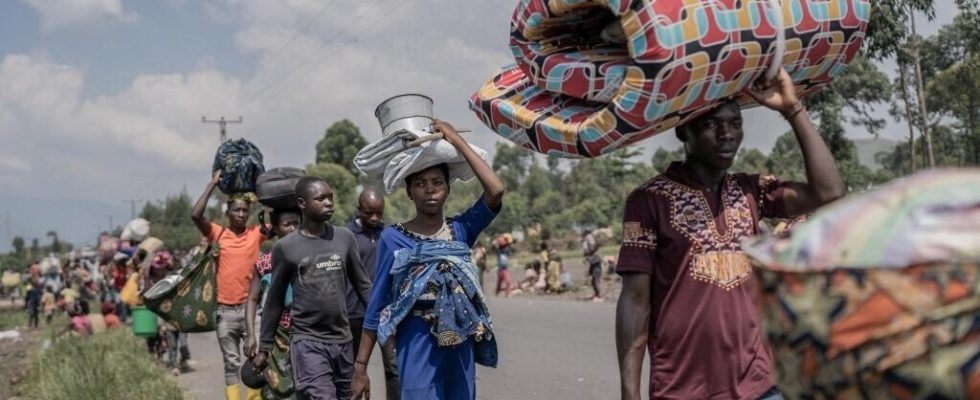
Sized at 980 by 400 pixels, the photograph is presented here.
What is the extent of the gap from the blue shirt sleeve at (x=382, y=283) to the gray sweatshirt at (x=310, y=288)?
42.9 inches

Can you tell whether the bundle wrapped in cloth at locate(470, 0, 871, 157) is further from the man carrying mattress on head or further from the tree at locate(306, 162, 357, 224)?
the tree at locate(306, 162, 357, 224)

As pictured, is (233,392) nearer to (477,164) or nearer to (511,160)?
(477,164)

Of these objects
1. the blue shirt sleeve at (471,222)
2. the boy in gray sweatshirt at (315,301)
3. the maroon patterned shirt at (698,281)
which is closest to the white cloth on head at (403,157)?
the blue shirt sleeve at (471,222)

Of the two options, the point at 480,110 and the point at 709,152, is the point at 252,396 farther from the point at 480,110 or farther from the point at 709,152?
the point at 709,152

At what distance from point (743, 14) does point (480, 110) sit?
1.06 metres

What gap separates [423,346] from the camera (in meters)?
4.07

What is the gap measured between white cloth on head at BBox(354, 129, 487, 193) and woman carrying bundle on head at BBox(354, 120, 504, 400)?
61 millimetres

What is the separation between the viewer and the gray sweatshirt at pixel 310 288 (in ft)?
17.3

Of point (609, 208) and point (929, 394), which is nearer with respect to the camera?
point (929, 394)

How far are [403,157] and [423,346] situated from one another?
0.84 meters

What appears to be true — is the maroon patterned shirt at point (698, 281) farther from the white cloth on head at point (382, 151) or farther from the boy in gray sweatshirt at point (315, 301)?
the boy in gray sweatshirt at point (315, 301)

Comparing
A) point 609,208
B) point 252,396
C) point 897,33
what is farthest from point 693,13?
point 609,208

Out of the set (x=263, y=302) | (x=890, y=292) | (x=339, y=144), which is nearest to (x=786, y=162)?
(x=339, y=144)

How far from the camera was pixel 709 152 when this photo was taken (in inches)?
115
